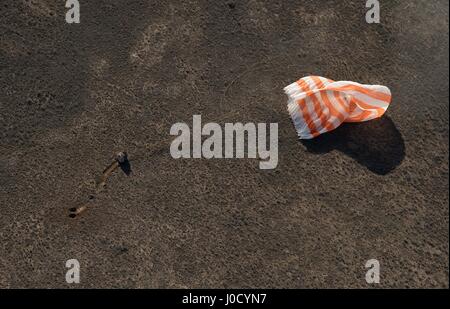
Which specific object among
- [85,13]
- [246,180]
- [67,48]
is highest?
[85,13]

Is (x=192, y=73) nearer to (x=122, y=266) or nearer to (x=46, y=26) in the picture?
(x=46, y=26)

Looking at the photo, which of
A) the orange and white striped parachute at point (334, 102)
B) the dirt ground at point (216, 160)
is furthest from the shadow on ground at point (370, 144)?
the orange and white striped parachute at point (334, 102)

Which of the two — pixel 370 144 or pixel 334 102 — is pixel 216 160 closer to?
pixel 334 102

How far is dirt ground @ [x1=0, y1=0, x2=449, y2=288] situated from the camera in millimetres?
8461

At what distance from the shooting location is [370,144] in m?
8.57

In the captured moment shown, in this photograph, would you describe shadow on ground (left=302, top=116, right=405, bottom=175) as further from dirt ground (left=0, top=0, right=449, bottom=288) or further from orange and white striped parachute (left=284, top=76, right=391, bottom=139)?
orange and white striped parachute (left=284, top=76, right=391, bottom=139)

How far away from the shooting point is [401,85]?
8.56 meters

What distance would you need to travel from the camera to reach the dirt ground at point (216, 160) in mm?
8461

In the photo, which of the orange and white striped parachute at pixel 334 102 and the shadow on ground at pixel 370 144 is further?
the shadow on ground at pixel 370 144

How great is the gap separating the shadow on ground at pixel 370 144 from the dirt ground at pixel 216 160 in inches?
1.0

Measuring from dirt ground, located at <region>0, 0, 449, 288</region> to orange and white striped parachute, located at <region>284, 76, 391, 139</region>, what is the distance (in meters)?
0.29

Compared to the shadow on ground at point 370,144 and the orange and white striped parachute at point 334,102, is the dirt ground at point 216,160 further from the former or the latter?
the orange and white striped parachute at point 334,102
